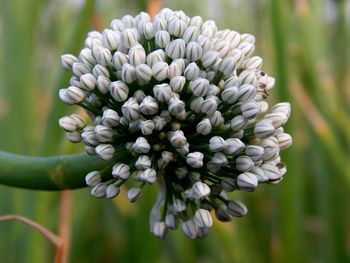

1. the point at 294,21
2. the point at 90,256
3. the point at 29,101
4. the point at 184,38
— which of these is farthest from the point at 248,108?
the point at 294,21

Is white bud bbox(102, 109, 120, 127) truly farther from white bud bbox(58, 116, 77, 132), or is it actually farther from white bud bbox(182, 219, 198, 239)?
white bud bbox(182, 219, 198, 239)

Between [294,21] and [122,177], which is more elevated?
[294,21]

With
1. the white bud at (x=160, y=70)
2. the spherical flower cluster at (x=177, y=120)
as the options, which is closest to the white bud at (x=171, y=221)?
the spherical flower cluster at (x=177, y=120)

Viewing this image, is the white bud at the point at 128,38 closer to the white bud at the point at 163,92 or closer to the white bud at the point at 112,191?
the white bud at the point at 163,92

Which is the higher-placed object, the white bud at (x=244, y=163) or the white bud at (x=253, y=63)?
the white bud at (x=253, y=63)

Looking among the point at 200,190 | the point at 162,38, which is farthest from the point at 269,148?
the point at 162,38

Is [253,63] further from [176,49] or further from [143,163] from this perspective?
[143,163]

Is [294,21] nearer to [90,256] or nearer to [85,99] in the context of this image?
[90,256]
